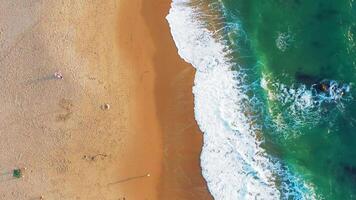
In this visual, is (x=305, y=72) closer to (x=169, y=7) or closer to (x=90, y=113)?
(x=169, y=7)

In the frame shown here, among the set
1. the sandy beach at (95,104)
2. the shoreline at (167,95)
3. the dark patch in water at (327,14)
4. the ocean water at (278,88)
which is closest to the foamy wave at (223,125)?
the ocean water at (278,88)

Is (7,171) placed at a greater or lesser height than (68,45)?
lesser

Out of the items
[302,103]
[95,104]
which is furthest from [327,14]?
[95,104]

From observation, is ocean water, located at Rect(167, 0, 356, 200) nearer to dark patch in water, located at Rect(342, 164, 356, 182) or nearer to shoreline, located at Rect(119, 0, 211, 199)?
dark patch in water, located at Rect(342, 164, 356, 182)

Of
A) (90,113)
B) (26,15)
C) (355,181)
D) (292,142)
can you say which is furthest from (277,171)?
(26,15)

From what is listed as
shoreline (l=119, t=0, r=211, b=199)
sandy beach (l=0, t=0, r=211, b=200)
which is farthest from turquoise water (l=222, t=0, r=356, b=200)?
sandy beach (l=0, t=0, r=211, b=200)

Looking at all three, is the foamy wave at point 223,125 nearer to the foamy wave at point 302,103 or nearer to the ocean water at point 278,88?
the ocean water at point 278,88

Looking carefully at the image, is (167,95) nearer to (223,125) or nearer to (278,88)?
(223,125)
